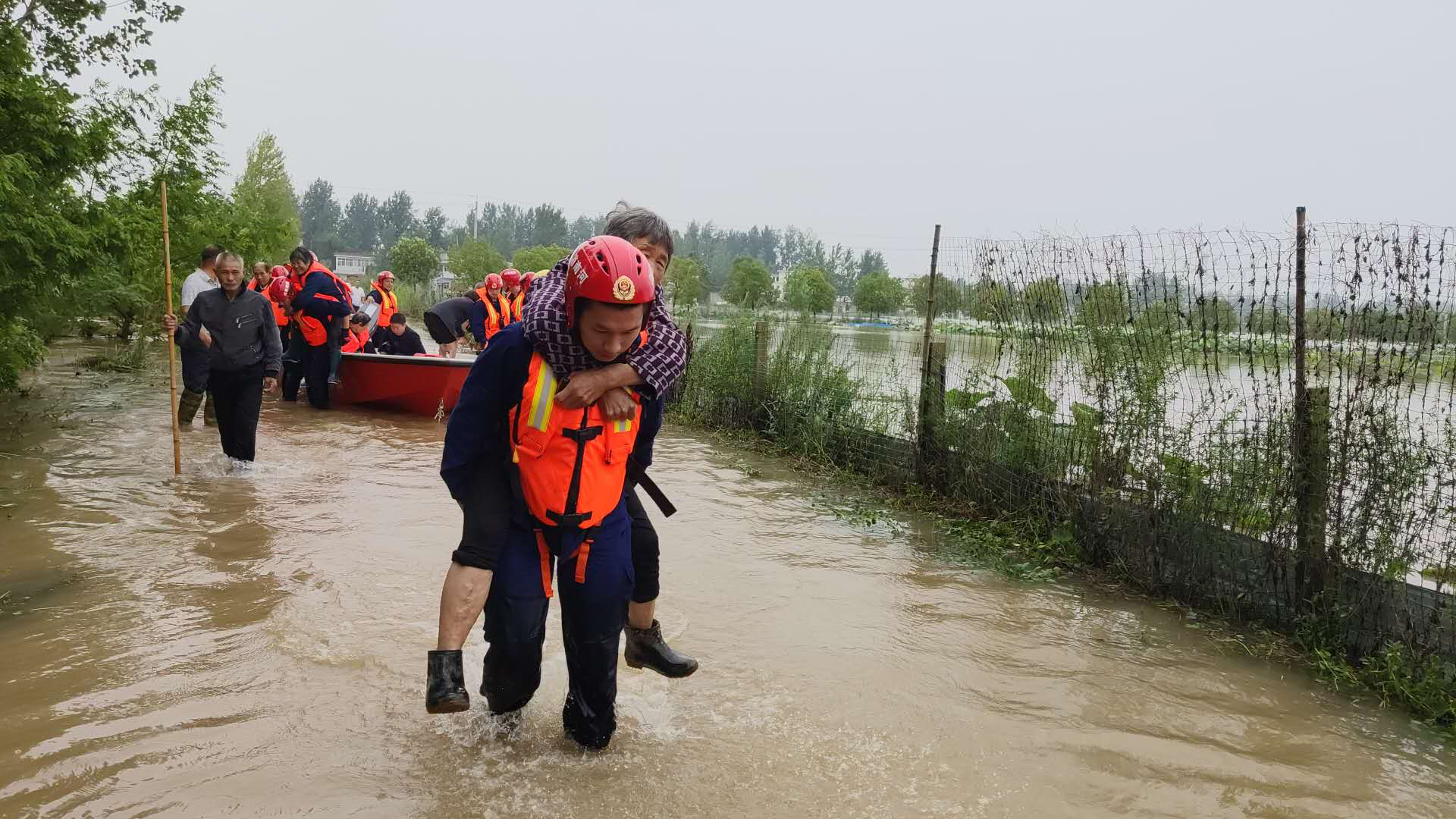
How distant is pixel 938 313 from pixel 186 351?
7065mm

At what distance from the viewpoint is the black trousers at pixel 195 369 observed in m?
10.2

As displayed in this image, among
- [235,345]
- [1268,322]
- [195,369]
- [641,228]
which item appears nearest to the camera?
[641,228]

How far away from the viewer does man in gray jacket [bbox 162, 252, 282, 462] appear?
870cm

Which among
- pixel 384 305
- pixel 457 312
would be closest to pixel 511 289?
pixel 457 312

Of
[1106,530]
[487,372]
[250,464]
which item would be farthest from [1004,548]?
[250,464]

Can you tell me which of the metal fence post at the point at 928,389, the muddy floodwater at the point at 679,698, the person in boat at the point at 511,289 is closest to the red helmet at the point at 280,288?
the person in boat at the point at 511,289

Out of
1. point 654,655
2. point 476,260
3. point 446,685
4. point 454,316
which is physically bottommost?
point 654,655

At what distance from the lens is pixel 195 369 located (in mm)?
10344

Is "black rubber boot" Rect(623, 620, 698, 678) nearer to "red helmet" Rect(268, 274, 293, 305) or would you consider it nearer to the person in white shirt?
the person in white shirt

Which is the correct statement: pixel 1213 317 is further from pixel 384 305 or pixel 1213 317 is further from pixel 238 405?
pixel 384 305

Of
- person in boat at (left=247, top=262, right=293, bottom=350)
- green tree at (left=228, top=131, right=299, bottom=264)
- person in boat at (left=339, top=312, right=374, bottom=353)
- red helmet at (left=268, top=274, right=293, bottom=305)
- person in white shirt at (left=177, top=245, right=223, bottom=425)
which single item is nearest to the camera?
person in white shirt at (left=177, top=245, right=223, bottom=425)

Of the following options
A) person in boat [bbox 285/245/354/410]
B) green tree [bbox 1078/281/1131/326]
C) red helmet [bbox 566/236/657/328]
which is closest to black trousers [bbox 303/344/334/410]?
person in boat [bbox 285/245/354/410]

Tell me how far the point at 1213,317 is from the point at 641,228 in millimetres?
4139

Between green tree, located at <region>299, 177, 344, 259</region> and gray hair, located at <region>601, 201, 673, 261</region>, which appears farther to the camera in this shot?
green tree, located at <region>299, 177, 344, 259</region>
